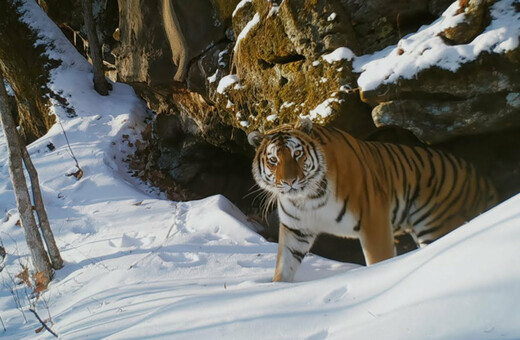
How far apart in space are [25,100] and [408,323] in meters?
10.9

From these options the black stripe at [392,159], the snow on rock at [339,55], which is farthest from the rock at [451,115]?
the snow on rock at [339,55]

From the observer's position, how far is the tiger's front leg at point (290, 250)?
3729 millimetres

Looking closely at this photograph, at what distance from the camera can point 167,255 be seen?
15.6 feet

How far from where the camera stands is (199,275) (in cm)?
414

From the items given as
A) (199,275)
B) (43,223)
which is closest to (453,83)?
(199,275)

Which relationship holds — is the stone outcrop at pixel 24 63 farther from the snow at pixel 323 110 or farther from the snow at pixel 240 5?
the snow at pixel 323 110

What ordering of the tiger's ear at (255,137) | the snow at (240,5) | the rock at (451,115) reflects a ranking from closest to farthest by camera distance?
the tiger's ear at (255,137) → the rock at (451,115) → the snow at (240,5)

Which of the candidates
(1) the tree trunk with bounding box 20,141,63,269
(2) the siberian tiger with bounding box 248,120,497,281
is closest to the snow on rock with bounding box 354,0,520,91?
(2) the siberian tiger with bounding box 248,120,497,281

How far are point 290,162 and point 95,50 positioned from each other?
7.91m

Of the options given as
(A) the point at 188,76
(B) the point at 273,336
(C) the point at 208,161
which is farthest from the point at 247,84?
(B) the point at 273,336

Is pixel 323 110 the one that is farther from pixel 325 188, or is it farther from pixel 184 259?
pixel 184 259

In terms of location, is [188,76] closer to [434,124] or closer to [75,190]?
[75,190]

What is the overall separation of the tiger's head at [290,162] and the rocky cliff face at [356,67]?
3.52 ft

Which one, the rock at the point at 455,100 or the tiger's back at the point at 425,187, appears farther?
the tiger's back at the point at 425,187
